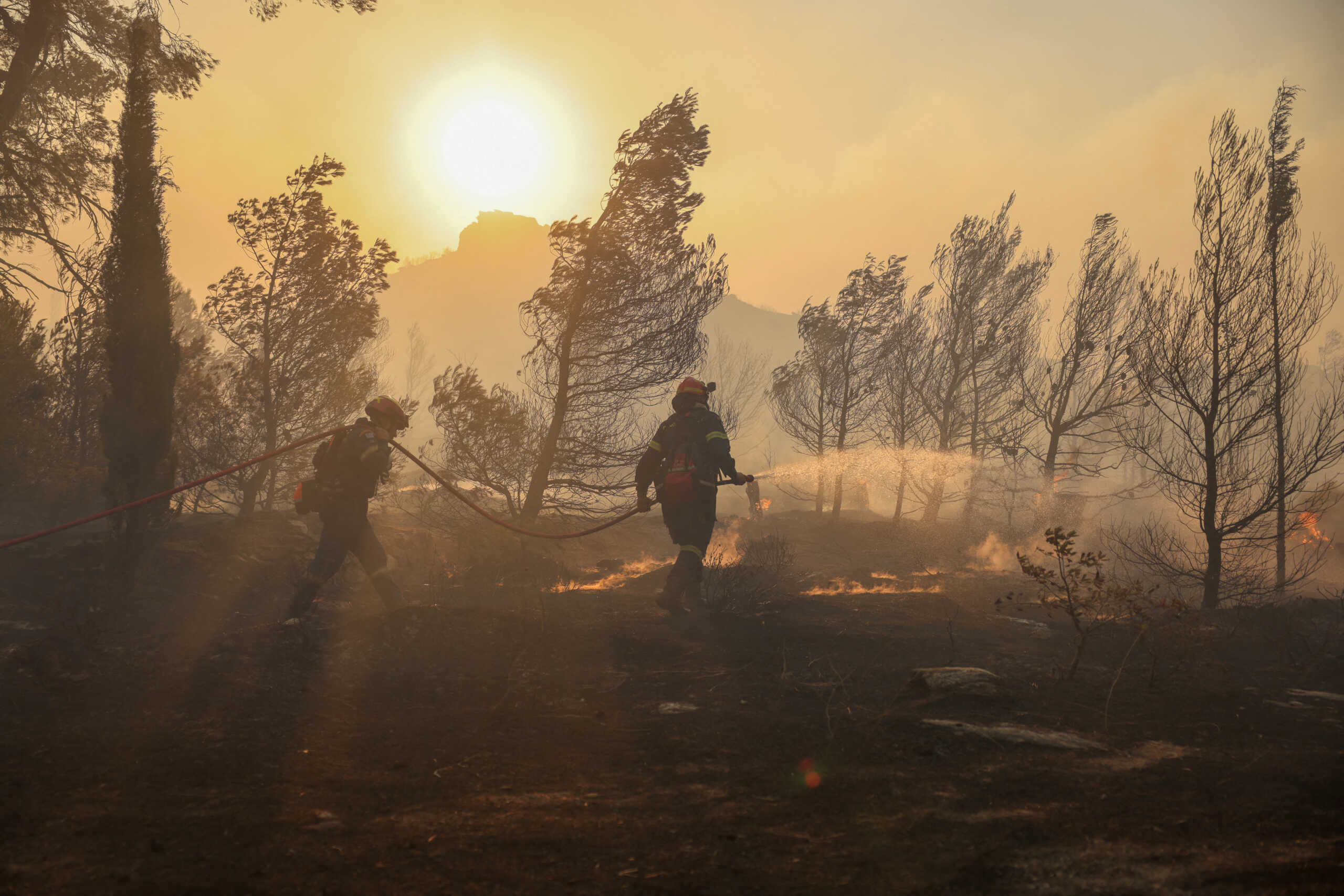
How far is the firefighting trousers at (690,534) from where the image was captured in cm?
668

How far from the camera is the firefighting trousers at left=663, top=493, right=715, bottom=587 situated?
6.68m

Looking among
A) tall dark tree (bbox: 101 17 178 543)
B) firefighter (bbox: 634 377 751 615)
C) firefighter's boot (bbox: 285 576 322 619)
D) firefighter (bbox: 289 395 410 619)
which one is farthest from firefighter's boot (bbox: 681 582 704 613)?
tall dark tree (bbox: 101 17 178 543)

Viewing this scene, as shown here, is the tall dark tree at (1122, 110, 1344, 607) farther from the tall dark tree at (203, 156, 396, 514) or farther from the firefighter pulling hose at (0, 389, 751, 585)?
the tall dark tree at (203, 156, 396, 514)

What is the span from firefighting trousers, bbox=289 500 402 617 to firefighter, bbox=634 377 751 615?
249cm

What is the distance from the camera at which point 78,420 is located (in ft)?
40.2

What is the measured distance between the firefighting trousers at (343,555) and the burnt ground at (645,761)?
12.9 inches

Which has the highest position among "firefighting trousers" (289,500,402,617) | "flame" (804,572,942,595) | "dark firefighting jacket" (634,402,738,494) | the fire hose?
"dark firefighting jacket" (634,402,738,494)

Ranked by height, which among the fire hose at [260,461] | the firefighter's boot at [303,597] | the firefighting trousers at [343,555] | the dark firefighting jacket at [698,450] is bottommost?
the firefighter's boot at [303,597]

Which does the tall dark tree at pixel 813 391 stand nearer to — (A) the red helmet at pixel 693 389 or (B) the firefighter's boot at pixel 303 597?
(A) the red helmet at pixel 693 389

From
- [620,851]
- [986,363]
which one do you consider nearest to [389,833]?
[620,851]

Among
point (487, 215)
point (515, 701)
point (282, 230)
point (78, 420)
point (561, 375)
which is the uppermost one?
point (487, 215)

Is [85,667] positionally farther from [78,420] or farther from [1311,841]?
[78,420]

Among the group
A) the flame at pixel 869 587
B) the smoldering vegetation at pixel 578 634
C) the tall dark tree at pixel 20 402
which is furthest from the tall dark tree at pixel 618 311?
the tall dark tree at pixel 20 402

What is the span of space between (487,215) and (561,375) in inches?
7246
